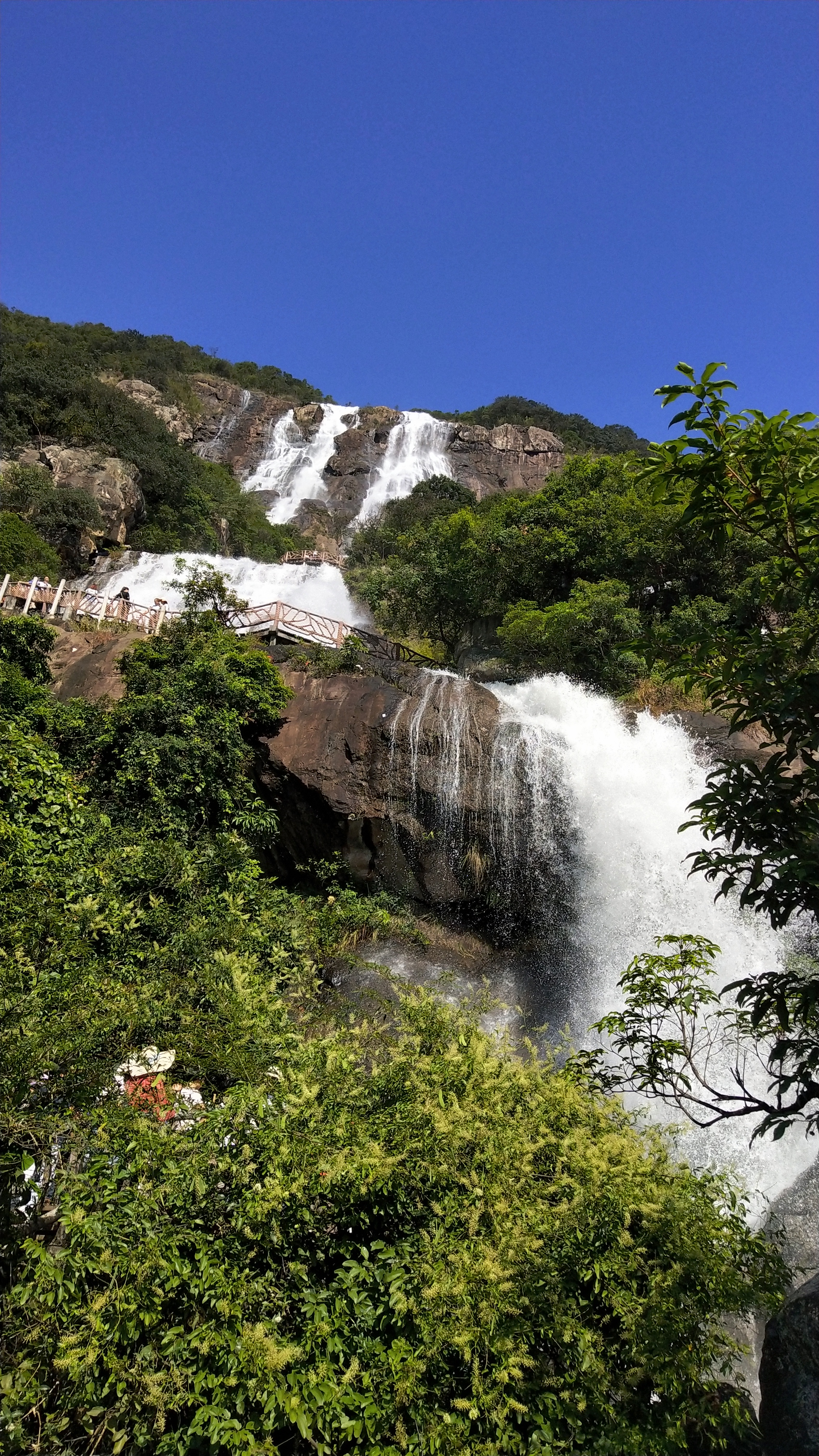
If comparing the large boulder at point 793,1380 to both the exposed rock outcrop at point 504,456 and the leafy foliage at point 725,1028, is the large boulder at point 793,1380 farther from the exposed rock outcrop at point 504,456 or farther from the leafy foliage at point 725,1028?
the exposed rock outcrop at point 504,456

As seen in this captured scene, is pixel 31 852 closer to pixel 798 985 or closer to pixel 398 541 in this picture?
pixel 798 985

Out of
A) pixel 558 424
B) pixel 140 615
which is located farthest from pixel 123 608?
pixel 558 424

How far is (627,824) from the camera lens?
44.1 feet

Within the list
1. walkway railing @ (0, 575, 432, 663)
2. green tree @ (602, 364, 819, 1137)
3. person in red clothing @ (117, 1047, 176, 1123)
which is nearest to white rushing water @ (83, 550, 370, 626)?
walkway railing @ (0, 575, 432, 663)

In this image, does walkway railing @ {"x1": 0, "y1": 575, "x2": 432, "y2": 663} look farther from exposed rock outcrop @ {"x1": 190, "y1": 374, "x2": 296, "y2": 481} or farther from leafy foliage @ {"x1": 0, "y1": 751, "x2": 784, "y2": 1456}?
exposed rock outcrop @ {"x1": 190, "y1": 374, "x2": 296, "y2": 481}

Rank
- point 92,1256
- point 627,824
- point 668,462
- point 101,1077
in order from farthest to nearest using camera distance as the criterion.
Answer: point 627,824
point 101,1077
point 92,1256
point 668,462

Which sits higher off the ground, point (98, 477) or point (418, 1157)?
point (98, 477)

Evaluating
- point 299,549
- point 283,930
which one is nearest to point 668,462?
point 283,930

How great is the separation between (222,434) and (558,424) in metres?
30.5

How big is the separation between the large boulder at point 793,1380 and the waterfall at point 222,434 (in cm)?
5613

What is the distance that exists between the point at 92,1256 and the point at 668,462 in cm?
467

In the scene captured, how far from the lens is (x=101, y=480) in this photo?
32.4 metres

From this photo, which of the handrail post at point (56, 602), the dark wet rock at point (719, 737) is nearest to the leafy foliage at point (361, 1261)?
the dark wet rock at point (719, 737)

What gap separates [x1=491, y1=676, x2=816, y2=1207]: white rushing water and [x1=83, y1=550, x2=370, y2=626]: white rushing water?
44.5 ft
